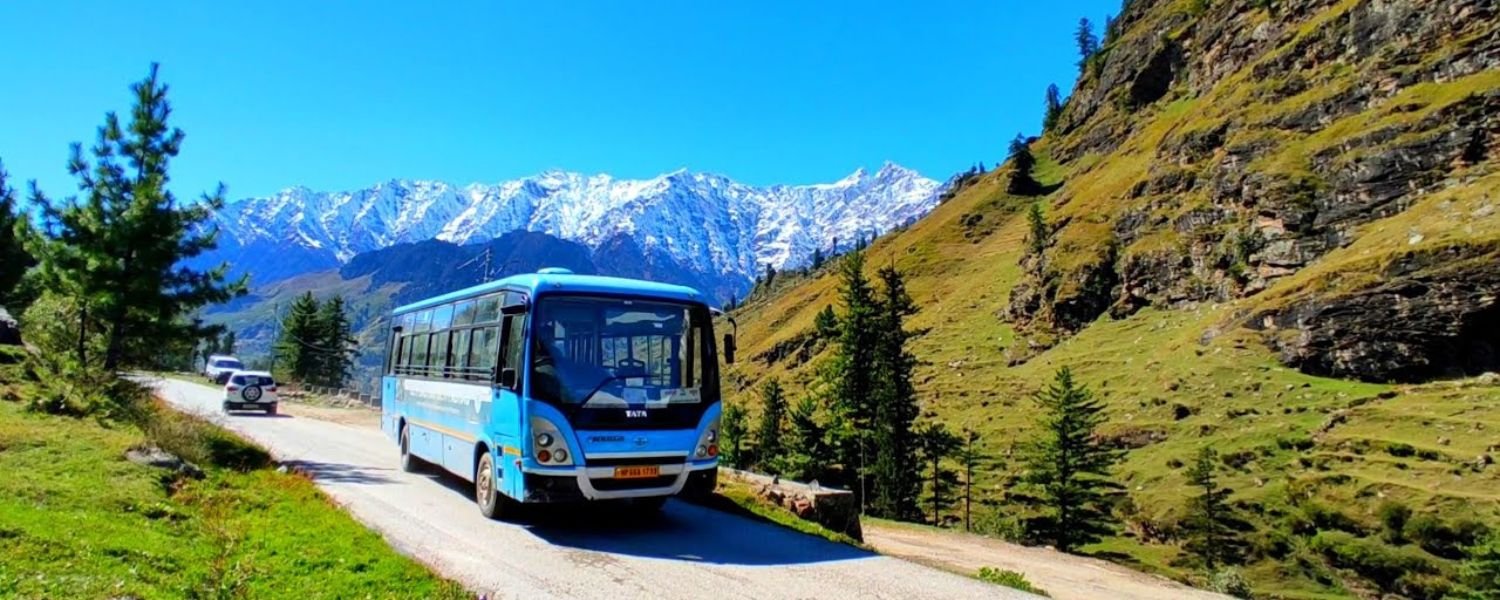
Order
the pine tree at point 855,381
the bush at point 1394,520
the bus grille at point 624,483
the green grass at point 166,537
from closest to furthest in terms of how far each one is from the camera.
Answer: the green grass at point 166,537 → the bus grille at point 624,483 → the bush at point 1394,520 → the pine tree at point 855,381

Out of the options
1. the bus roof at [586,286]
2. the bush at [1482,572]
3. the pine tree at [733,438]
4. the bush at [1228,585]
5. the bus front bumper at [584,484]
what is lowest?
the bush at [1228,585]

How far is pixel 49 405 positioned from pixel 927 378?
3859 inches

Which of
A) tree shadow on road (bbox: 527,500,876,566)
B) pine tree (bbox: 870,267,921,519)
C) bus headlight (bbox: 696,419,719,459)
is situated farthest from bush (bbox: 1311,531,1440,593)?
bus headlight (bbox: 696,419,719,459)

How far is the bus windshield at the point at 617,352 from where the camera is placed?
39.2 ft

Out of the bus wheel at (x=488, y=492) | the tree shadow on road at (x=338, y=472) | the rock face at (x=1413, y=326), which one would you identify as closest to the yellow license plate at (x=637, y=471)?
the bus wheel at (x=488, y=492)

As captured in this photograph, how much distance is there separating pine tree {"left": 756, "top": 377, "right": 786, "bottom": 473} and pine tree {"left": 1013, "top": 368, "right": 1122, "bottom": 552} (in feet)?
66.9

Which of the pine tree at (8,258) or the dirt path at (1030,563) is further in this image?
the pine tree at (8,258)

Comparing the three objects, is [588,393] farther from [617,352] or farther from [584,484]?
[584,484]

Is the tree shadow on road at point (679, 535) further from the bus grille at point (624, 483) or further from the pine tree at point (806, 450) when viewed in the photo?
the pine tree at point (806, 450)

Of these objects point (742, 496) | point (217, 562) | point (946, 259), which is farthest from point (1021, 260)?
point (217, 562)

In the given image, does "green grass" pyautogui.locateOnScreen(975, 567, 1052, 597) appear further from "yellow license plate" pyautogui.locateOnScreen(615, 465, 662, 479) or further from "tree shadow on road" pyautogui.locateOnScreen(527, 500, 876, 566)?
"yellow license plate" pyautogui.locateOnScreen(615, 465, 662, 479)

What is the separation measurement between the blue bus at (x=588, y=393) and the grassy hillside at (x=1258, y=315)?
47.3 m

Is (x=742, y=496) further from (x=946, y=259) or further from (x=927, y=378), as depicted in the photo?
(x=946, y=259)

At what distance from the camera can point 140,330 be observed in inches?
884
